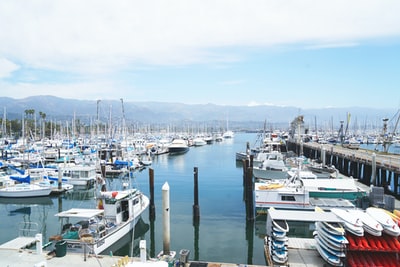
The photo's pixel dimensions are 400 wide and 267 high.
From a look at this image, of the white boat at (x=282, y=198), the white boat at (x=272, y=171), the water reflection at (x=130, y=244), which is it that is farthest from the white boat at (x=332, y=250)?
the white boat at (x=272, y=171)

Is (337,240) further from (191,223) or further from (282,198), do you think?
(191,223)

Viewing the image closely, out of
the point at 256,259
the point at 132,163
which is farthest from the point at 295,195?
the point at 132,163

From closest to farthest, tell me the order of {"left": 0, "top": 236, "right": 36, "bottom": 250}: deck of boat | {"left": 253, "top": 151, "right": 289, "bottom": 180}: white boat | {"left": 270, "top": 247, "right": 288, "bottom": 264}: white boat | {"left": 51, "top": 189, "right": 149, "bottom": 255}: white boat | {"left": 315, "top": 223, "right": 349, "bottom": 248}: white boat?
1. {"left": 315, "top": 223, "right": 349, "bottom": 248}: white boat
2. {"left": 270, "top": 247, "right": 288, "bottom": 264}: white boat
3. {"left": 51, "top": 189, "right": 149, "bottom": 255}: white boat
4. {"left": 0, "top": 236, "right": 36, "bottom": 250}: deck of boat
5. {"left": 253, "top": 151, "right": 289, "bottom": 180}: white boat

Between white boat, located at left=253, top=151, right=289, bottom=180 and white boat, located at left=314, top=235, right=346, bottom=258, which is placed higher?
white boat, located at left=314, top=235, right=346, bottom=258

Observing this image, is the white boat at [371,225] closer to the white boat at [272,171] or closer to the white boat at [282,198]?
the white boat at [282,198]

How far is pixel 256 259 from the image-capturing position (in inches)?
787

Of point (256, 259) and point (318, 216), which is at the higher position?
point (318, 216)

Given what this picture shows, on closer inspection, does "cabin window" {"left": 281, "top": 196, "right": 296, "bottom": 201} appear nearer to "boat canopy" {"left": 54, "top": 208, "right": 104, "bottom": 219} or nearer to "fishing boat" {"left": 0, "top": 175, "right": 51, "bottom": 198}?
"boat canopy" {"left": 54, "top": 208, "right": 104, "bottom": 219}

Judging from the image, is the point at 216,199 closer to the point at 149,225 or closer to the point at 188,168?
the point at 149,225

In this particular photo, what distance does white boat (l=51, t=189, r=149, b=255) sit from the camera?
17.0 metres

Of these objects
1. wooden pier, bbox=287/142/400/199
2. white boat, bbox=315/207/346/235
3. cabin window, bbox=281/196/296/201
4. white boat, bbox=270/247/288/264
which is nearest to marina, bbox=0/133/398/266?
white boat, bbox=270/247/288/264

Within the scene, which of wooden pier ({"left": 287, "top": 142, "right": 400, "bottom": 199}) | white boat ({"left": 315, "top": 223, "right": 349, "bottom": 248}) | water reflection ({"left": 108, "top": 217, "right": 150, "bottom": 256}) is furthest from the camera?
wooden pier ({"left": 287, "top": 142, "right": 400, "bottom": 199})

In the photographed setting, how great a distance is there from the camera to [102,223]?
20.0 metres

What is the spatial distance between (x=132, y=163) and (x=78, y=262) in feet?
138
